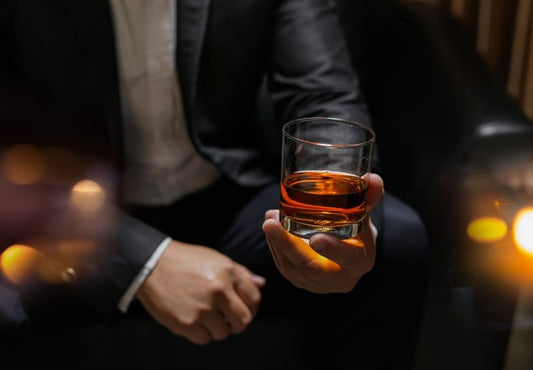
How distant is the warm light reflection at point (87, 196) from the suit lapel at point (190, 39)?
163mm

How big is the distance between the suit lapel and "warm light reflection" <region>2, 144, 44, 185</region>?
19cm

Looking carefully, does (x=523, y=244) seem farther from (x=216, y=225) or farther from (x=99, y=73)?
(x=99, y=73)

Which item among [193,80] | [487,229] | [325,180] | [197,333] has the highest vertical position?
[325,180]

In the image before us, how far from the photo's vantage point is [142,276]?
86 cm

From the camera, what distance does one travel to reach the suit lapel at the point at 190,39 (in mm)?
881

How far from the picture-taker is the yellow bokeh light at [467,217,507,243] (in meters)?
0.75

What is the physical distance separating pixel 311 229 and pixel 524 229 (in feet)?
1.07

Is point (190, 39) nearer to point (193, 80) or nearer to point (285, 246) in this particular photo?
point (193, 80)

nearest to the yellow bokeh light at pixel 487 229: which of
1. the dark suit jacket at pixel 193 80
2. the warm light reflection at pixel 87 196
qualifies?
the dark suit jacket at pixel 193 80

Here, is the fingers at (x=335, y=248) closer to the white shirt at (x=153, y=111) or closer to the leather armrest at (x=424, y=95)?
the leather armrest at (x=424, y=95)

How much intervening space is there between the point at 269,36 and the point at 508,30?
659 millimetres

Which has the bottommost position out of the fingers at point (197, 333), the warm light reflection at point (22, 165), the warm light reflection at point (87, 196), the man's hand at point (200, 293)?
the fingers at point (197, 333)

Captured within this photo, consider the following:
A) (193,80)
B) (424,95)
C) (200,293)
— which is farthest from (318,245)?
(424,95)

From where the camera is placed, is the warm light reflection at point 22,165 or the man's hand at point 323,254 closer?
the man's hand at point 323,254
